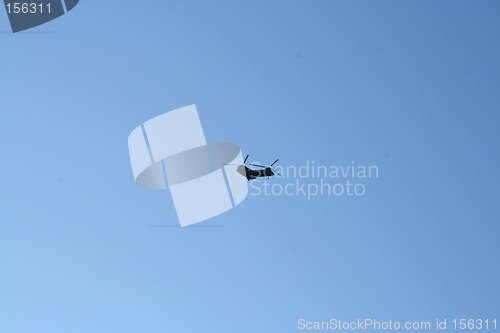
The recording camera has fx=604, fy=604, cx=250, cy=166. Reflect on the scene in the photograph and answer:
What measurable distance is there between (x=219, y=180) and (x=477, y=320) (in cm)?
171

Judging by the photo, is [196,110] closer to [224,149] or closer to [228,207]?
[224,149]

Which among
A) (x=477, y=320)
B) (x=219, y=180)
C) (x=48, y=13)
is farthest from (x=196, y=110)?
(x=477, y=320)

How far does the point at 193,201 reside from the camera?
3502 millimetres

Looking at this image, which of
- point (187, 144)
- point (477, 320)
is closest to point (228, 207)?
point (187, 144)

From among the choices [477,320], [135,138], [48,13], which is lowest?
[477,320]

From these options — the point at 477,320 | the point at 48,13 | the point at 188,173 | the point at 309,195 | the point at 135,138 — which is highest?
the point at 48,13

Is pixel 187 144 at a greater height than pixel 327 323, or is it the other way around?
pixel 187 144

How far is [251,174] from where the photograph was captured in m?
3.56

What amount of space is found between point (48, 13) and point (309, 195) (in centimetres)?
195

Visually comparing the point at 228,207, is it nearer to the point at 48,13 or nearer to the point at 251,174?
the point at 251,174

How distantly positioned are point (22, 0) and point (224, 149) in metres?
1.56

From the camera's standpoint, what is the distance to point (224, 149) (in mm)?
3598

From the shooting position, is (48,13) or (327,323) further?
(48,13)

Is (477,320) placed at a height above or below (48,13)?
below
